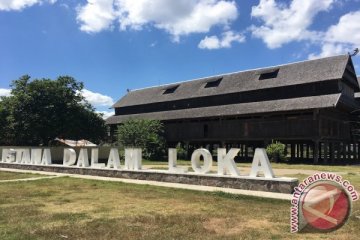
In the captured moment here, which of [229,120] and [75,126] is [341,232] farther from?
[75,126]

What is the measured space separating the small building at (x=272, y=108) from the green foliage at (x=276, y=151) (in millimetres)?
1036

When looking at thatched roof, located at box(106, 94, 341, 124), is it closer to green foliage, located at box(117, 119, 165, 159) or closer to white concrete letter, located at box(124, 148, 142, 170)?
green foliage, located at box(117, 119, 165, 159)

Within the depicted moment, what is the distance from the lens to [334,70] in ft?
116

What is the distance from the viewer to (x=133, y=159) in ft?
62.5

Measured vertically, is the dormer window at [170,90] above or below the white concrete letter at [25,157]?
above

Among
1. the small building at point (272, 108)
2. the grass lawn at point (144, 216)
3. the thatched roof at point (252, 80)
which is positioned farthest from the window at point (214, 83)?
the grass lawn at point (144, 216)

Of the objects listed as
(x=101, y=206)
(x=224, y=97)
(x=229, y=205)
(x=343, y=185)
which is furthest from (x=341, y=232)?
(x=224, y=97)

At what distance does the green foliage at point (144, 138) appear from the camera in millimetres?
41375

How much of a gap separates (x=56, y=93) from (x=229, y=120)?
16.4 m

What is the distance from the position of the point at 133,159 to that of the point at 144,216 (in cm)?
983

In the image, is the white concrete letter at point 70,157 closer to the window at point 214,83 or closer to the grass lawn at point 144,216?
the grass lawn at point 144,216

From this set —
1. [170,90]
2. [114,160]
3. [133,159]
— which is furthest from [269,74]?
[133,159]

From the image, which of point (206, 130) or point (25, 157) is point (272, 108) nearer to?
point (206, 130)

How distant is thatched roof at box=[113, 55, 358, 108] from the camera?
36.0m
